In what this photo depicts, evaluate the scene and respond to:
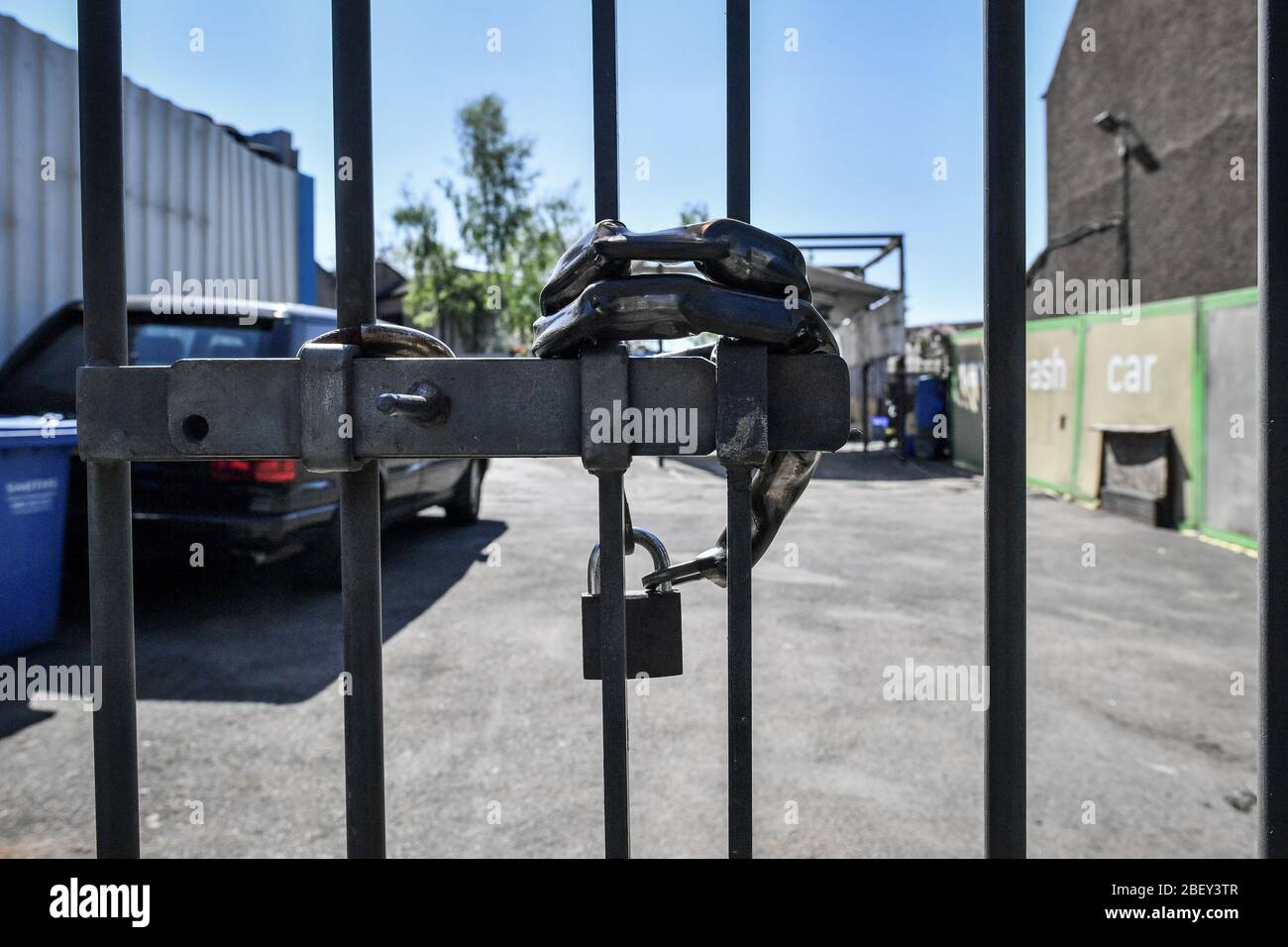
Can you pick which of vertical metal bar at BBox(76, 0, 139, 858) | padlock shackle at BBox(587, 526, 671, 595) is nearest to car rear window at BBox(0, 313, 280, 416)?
vertical metal bar at BBox(76, 0, 139, 858)

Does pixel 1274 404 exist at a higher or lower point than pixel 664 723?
higher

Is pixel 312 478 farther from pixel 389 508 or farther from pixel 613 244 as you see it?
pixel 613 244

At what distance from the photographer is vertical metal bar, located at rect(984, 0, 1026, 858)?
29.8 inches

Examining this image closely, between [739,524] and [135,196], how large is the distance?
8.64 m

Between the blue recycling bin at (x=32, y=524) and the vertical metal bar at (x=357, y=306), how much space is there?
3.76 m

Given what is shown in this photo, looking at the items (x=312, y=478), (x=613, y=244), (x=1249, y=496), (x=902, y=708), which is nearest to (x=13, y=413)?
(x=312, y=478)

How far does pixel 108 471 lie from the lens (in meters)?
0.77

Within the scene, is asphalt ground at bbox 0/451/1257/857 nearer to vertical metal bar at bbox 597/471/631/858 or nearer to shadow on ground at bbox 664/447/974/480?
vertical metal bar at bbox 597/471/631/858

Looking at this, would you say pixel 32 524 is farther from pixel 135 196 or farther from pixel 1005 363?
pixel 135 196

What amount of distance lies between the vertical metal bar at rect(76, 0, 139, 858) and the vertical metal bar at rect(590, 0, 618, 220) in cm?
44

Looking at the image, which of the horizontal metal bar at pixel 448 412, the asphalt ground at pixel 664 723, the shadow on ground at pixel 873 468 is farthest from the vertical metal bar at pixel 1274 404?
the shadow on ground at pixel 873 468

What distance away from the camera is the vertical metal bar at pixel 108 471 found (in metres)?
0.76

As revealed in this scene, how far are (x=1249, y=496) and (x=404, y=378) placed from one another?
8057 mm

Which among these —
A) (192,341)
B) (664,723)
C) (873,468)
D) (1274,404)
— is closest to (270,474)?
(192,341)
